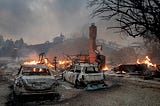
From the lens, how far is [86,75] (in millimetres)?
17891

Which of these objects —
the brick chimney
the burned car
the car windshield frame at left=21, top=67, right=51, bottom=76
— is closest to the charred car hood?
the burned car

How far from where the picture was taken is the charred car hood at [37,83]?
1166 centimetres

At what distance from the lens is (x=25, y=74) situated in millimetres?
12883

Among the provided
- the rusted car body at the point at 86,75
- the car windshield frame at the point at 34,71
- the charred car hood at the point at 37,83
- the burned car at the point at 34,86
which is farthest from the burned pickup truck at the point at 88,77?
the charred car hood at the point at 37,83

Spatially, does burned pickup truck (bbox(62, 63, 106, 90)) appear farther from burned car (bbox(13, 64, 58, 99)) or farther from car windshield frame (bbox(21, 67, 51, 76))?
burned car (bbox(13, 64, 58, 99))

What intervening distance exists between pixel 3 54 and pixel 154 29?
90348 mm

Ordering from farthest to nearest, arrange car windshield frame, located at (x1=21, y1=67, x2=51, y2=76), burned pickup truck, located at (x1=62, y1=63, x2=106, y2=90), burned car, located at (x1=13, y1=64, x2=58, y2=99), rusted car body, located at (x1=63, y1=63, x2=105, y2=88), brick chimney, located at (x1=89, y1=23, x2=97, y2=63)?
brick chimney, located at (x1=89, y1=23, x2=97, y2=63)
rusted car body, located at (x1=63, y1=63, x2=105, y2=88)
burned pickup truck, located at (x1=62, y1=63, x2=106, y2=90)
car windshield frame, located at (x1=21, y1=67, x2=51, y2=76)
burned car, located at (x1=13, y1=64, x2=58, y2=99)

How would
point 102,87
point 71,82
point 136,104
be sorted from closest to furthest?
1. point 136,104
2. point 102,87
3. point 71,82

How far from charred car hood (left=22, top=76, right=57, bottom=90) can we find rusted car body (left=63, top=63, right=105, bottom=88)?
227 inches

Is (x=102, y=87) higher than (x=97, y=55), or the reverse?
(x=97, y=55)

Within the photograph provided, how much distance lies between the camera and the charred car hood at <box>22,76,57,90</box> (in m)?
11.7

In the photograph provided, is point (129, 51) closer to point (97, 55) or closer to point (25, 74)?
point (97, 55)

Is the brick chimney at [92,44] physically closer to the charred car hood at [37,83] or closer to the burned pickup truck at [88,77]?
the burned pickup truck at [88,77]

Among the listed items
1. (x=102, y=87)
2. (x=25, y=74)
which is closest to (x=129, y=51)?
(x=102, y=87)
